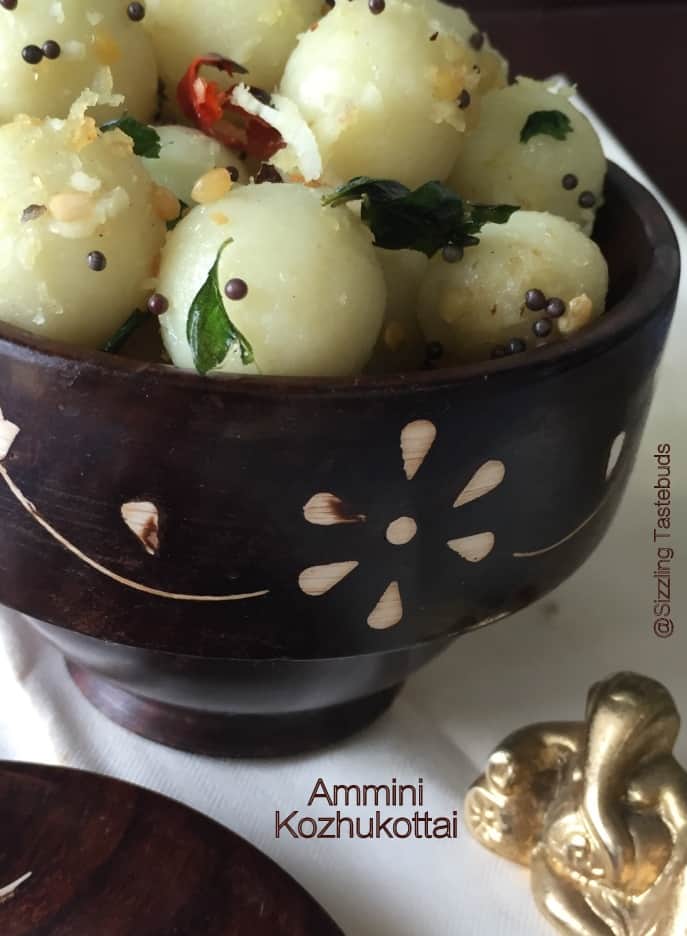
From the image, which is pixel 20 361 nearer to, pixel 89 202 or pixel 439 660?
pixel 89 202

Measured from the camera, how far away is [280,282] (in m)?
0.34

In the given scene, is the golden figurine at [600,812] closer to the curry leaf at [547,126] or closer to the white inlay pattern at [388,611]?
the white inlay pattern at [388,611]

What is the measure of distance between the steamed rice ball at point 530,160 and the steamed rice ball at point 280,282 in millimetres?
96

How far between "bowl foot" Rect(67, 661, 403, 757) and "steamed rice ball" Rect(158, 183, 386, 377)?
0.60 ft

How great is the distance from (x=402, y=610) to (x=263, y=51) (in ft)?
0.74

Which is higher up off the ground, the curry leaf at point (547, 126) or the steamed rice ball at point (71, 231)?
the curry leaf at point (547, 126)

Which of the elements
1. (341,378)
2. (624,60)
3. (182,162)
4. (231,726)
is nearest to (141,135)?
(182,162)


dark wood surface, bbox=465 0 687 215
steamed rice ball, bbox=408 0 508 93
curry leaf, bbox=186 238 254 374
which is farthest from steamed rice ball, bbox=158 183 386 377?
dark wood surface, bbox=465 0 687 215

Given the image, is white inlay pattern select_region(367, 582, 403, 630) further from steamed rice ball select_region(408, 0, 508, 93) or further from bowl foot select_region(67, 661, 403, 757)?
steamed rice ball select_region(408, 0, 508, 93)

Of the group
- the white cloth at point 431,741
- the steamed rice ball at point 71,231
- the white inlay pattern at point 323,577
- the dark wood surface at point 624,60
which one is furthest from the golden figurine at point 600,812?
the dark wood surface at point 624,60

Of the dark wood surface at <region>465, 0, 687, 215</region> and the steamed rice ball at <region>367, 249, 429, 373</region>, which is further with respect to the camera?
the dark wood surface at <region>465, 0, 687, 215</region>

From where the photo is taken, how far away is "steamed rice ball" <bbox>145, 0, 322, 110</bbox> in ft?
1.35

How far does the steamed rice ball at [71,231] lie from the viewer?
0.34m

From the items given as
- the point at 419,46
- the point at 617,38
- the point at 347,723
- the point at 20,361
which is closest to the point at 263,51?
the point at 419,46
